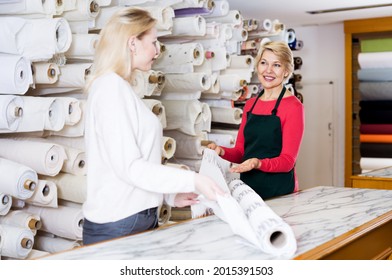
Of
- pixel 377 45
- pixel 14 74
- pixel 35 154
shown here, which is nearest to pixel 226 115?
pixel 35 154

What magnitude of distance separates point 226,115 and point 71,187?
1391 millimetres

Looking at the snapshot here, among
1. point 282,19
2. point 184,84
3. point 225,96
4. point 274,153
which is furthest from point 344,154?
point 274,153

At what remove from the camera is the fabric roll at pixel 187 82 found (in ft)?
11.6

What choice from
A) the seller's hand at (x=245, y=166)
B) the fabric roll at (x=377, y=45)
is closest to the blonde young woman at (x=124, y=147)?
the seller's hand at (x=245, y=166)

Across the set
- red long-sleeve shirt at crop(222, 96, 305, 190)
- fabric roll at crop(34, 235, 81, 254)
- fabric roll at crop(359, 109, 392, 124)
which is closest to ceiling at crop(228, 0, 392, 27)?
fabric roll at crop(359, 109, 392, 124)

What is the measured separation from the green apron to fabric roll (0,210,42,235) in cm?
106

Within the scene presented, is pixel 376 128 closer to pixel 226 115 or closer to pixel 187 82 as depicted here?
pixel 226 115

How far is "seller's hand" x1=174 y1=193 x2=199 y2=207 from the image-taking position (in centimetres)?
205

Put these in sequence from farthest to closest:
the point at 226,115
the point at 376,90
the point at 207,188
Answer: the point at 376,90 → the point at 226,115 → the point at 207,188

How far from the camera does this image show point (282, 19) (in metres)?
6.40

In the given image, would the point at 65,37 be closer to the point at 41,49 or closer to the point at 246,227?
the point at 41,49

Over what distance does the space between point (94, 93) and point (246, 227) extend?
2.00ft

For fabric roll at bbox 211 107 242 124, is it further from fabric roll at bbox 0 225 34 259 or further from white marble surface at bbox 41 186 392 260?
fabric roll at bbox 0 225 34 259

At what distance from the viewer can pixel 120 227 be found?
6.12 ft
